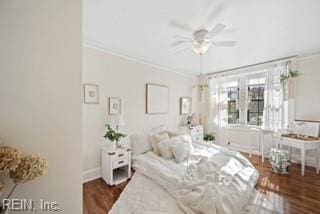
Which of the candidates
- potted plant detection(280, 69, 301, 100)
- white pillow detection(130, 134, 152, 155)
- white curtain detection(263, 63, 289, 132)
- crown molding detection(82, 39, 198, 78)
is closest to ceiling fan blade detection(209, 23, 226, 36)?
crown molding detection(82, 39, 198, 78)

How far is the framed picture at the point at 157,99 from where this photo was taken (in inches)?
168

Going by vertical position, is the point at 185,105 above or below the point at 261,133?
above

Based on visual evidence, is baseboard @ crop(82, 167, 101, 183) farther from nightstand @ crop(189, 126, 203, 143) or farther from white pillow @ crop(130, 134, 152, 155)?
nightstand @ crop(189, 126, 203, 143)

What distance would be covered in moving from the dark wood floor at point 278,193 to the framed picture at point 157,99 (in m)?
2.07

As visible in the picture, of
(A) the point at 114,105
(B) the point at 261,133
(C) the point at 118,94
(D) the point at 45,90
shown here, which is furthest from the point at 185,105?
(D) the point at 45,90

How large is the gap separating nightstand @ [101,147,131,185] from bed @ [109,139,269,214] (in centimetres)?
31

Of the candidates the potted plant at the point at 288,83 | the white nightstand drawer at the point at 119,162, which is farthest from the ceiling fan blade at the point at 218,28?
the potted plant at the point at 288,83

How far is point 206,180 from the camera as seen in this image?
2.05 metres

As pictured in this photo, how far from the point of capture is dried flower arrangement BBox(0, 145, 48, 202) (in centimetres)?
72

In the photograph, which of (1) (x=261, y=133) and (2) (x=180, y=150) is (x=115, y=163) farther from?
(1) (x=261, y=133)

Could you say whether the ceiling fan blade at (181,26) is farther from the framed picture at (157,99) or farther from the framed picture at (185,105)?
the framed picture at (185,105)

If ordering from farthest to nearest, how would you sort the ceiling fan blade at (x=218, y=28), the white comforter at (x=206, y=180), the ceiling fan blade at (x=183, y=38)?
the ceiling fan blade at (x=183, y=38) < the ceiling fan blade at (x=218, y=28) < the white comforter at (x=206, y=180)

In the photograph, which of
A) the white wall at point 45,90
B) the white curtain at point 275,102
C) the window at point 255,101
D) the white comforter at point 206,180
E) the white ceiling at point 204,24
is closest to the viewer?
the white wall at point 45,90

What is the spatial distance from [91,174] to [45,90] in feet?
8.72
